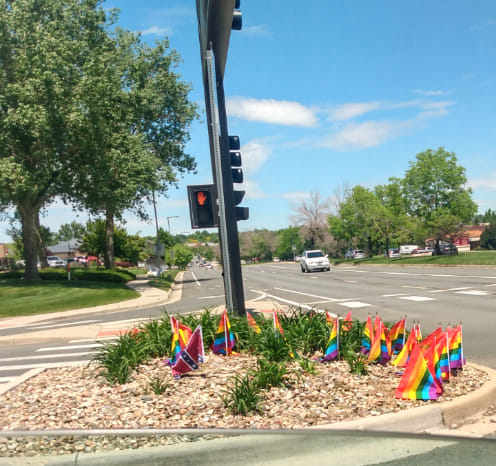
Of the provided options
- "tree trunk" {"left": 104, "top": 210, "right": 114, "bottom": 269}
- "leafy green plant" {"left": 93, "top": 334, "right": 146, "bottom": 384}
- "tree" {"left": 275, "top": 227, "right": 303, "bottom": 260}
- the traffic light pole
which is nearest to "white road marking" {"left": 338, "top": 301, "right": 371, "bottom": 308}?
the traffic light pole

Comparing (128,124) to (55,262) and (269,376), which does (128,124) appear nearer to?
(269,376)

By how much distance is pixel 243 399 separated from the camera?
4922 mm

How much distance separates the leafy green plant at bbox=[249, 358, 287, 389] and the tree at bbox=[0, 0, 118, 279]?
2022 cm

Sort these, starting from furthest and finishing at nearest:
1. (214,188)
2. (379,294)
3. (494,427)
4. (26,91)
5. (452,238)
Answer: (452,238) → (26,91) → (379,294) → (214,188) → (494,427)

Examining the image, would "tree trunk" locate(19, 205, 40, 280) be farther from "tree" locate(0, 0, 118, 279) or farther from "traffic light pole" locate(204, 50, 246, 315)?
"traffic light pole" locate(204, 50, 246, 315)

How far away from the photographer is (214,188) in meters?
8.91

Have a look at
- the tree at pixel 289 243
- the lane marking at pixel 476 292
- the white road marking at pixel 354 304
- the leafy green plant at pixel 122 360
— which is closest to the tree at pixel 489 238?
the tree at pixel 289 243

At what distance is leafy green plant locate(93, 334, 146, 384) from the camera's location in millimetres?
5879

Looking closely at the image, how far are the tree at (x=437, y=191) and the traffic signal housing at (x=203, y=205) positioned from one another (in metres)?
37.3

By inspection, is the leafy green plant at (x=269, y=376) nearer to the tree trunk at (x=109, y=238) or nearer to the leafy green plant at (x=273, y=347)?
the leafy green plant at (x=273, y=347)

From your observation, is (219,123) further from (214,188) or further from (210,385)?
(210,385)

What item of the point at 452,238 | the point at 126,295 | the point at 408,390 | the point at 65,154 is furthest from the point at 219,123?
the point at 452,238

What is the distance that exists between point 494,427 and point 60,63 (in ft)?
81.5

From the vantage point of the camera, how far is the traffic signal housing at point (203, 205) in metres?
8.89
